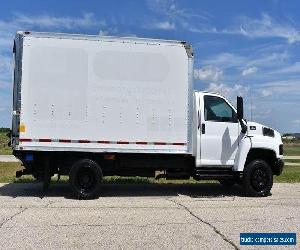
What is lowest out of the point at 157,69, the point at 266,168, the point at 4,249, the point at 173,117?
Answer: the point at 4,249

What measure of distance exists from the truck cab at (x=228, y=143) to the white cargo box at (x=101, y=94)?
18.3 inches

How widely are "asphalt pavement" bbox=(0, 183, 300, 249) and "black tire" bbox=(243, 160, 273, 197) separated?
26 centimetres

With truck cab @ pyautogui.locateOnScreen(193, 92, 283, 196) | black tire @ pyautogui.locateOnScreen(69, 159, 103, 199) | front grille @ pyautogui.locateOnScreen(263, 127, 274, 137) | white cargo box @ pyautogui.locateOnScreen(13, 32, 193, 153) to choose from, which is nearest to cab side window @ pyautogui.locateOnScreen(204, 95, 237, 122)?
truck cab @ pyautogui.locateOnScreen(193, 92, 283, 196)

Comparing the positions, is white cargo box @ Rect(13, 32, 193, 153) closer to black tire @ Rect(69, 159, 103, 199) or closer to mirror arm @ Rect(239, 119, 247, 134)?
black tire @ Rect(69, 159, 103, 199)

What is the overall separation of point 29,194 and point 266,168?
5.95 metres

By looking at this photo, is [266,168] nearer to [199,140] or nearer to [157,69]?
[199,140]

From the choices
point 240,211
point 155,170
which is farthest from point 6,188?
point 240,211

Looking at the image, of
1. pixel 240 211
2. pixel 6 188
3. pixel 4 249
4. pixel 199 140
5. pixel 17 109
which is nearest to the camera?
pixel 4 249

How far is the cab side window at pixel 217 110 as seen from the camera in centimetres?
1251

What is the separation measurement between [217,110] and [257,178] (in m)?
1.99

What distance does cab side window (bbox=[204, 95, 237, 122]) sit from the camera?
1251 cm

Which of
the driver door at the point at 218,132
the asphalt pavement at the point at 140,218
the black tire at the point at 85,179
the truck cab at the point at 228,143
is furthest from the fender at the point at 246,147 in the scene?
the black tire at the point at 85,179

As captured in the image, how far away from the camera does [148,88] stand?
11.9m

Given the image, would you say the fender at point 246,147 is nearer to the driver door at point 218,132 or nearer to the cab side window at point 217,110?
the driver door at point 218,132
